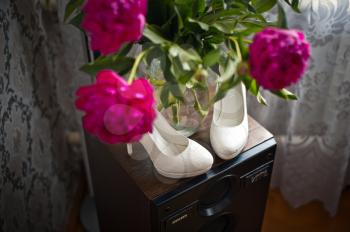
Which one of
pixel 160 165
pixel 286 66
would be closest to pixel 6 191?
pixel 160 165

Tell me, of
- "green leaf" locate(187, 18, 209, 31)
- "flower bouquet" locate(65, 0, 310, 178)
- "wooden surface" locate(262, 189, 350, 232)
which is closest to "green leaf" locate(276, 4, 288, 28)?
"flower bouquet" locate(65, 0, 310, 178)

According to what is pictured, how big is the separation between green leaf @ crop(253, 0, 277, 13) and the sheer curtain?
39cm

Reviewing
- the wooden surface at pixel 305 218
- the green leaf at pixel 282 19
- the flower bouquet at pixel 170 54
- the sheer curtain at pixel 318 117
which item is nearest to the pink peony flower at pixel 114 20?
the flower bouquet at pixel 170 54

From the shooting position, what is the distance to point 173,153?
815 millimetres

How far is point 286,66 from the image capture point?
498 millimetres

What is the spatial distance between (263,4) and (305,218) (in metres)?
1.00

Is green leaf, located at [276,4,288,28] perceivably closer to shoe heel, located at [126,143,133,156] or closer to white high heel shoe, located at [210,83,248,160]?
white high heel shoe, located at [210,83,248,160]

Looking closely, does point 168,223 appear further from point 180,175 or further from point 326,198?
point 326,198

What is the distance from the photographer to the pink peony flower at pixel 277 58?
490 mm

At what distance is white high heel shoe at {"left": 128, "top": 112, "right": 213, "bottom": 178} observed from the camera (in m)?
0.79

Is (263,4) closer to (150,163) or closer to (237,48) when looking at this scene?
(237,48)

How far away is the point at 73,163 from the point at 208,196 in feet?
2.19

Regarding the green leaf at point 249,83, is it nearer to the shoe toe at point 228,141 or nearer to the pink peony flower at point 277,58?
the pink peony flower at point 277,58

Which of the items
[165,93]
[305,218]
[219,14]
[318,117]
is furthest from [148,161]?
[305,218]
